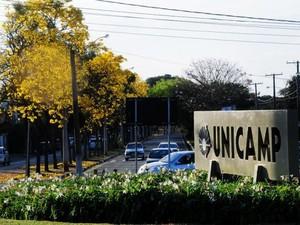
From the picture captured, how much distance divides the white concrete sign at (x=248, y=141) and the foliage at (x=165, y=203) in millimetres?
426

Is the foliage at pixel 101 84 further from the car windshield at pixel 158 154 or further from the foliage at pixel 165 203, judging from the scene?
the foliage at pixel 165 203

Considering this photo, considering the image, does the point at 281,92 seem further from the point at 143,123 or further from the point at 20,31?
the point at 143,123

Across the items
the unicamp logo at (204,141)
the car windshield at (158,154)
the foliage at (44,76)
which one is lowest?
the car windshield at (158,154)

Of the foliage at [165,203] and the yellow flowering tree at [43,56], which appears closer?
the foliage at [165,203]

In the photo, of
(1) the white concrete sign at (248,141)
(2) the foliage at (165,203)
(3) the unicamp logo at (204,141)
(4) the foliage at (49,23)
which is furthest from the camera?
(4) the foliage at (49,23)

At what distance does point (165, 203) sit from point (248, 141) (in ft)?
8.36

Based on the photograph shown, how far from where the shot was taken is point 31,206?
13125 mm

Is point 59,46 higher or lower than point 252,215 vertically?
higher

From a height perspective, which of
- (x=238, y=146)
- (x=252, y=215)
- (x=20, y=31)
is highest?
(x=20, y=31)

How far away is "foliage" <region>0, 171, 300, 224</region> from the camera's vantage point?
11.5 metres

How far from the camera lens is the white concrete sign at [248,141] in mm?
12250

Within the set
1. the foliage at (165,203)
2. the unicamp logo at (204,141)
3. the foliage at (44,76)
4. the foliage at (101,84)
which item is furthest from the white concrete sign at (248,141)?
the foliage at (101,84)

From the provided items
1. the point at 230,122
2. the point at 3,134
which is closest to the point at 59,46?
the point at 230,122

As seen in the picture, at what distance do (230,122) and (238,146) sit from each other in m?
0.58
